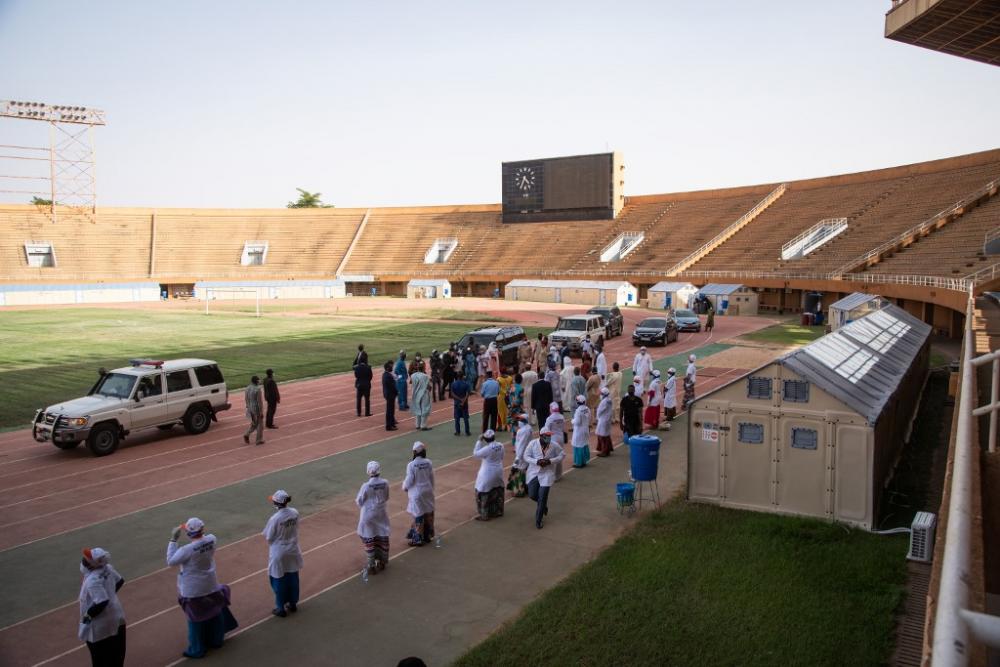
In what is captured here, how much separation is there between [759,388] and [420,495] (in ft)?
18.3

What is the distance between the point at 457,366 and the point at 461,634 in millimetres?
15222

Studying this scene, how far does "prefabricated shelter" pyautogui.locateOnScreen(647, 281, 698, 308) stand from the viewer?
54.4 meters

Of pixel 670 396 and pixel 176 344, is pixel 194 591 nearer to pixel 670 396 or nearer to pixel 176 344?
pixel 670 396

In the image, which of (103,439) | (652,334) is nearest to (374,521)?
(103,439)

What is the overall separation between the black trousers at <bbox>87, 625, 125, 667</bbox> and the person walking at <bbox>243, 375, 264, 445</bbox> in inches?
367

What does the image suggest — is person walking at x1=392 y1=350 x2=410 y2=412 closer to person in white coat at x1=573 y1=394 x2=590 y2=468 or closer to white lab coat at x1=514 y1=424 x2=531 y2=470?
person in white coat at x1=573 y1=394 x2=590 y2=468

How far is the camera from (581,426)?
1424 cm

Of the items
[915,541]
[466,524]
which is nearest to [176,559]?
[466,524]

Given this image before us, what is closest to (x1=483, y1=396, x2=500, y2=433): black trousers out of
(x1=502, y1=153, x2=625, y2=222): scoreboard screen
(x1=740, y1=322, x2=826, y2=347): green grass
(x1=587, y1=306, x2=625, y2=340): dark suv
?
(x1=587, y1=306, x2=625, y2=340): dark suv

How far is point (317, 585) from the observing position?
944 centimetres

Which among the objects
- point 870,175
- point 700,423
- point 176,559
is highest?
point 870,175

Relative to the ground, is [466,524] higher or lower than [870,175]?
lower

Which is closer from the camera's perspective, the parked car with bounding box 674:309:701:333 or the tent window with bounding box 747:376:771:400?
the tent window with bounding box 747:376:771:400

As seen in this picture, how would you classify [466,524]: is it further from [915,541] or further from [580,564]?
[915,541]
